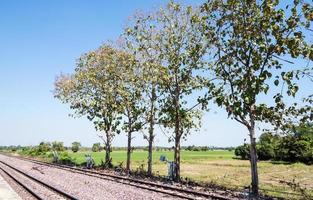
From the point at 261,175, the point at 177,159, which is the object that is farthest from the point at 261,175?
the point at 177,159

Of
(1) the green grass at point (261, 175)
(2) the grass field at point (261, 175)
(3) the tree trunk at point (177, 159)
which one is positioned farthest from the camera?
(3) the tree trunk at point (177, 159)

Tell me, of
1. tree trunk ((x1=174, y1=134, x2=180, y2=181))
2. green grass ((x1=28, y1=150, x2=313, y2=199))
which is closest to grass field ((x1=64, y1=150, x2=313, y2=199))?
green grass ((x1=28, y1=150, x2=313, y2=199))

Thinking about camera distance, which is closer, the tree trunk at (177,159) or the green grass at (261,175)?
the green grass at (261,175)

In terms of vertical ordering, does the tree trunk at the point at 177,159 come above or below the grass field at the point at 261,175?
above

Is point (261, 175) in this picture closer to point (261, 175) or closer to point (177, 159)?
point (261, 175)

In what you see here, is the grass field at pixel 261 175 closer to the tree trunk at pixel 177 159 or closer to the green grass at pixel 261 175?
the green grass at pixel 261 175

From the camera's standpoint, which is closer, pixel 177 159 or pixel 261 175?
pixel 177 159

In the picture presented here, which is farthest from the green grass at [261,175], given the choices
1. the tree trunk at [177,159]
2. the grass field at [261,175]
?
the tree trunk at [177,159]

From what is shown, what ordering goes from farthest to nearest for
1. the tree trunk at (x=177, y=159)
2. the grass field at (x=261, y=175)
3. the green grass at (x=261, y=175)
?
the tree trunk at (x=177, y=159), the grass field at (x=261, y=175), the green grass at (x=261, y=175)

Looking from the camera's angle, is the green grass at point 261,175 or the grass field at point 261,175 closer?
the green grass at point 261,175

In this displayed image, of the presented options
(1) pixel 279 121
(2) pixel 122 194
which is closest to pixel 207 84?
(1) pixel 279 121

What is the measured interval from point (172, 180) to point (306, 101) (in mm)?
12515

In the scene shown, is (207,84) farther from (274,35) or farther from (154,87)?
(154,87)

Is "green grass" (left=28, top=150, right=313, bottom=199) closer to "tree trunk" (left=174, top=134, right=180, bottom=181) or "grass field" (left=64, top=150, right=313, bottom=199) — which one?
"grass field" (left=64, top=150, right=313, bottom=199)
